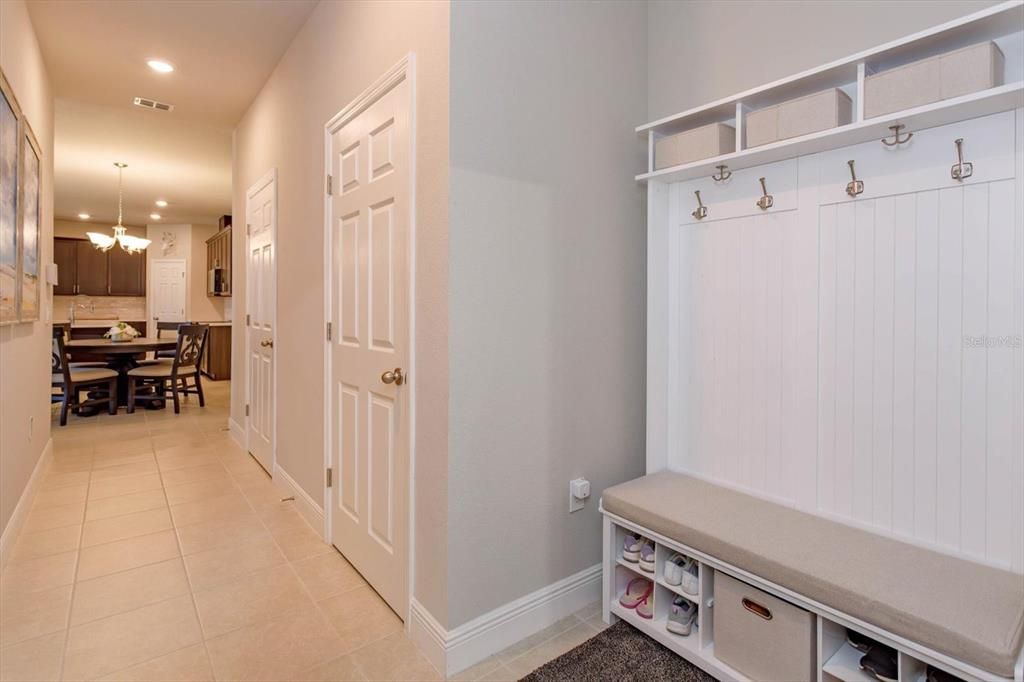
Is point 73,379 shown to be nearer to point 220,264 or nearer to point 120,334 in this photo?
point 120,334

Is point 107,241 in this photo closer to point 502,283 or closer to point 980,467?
point 502,283

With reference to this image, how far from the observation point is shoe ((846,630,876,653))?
1.39m

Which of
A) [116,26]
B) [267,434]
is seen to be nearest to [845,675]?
[267,434]

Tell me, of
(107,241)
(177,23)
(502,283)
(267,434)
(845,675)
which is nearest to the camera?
(845,675)

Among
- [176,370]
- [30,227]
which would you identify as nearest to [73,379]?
[176,370]

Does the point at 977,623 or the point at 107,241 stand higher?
the point at 107,241

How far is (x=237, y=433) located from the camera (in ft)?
15.2

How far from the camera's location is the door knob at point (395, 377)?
1899 mm

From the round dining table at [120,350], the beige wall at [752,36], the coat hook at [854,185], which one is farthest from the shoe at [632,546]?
the round dining table at [120,350]

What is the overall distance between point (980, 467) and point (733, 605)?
0.77m

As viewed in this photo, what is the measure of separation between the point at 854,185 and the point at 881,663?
4.41ft

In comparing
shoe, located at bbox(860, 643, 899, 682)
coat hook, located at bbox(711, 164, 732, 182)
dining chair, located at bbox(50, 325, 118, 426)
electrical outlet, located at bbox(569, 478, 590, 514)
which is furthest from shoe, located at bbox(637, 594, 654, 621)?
dining chair, located at bbox(50, 325, 118, 426)

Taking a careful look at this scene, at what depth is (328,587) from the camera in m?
2.21

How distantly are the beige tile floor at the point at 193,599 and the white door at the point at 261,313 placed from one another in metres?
0.50
